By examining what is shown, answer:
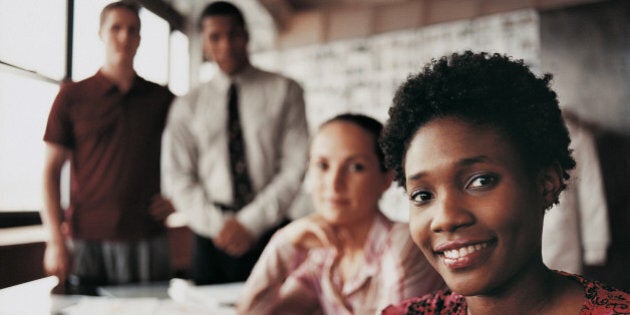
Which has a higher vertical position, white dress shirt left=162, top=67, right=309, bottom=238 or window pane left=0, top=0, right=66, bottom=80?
window pane left=0, top=0, right=66, bottom=80

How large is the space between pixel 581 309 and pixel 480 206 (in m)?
0.14

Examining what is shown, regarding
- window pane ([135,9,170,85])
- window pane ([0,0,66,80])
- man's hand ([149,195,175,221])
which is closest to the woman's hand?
man's hand ([149,195,175,221])

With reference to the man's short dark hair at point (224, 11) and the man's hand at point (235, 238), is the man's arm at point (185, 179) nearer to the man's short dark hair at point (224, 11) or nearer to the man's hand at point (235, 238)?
the man's hand at point (235, 238)

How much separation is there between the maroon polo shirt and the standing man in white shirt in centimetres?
3

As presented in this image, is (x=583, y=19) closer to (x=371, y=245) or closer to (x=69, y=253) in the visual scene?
(x=371, y=245)

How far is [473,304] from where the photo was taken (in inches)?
22.9

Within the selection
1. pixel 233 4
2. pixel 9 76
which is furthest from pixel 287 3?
pixel 9 76

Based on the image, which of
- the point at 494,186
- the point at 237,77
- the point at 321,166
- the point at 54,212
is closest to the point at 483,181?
the point at 494,186

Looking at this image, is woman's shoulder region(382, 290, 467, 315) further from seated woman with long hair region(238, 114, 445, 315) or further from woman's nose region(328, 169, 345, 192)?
woman's nose region(328, 169, 345, 192)

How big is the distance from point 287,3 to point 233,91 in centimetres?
17

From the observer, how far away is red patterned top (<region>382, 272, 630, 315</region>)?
53 centimetres

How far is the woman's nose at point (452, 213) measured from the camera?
1.79ft

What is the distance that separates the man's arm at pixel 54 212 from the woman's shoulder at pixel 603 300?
0.75 meters

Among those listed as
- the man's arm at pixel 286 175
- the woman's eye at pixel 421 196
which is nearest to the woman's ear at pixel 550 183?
the woman's eye at pixel 421 196
